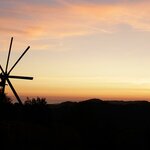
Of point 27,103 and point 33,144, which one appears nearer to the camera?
point 33,144

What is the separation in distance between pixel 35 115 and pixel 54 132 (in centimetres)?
1019

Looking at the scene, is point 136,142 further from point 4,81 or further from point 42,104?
point 4,81

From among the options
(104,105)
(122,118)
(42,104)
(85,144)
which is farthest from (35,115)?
(104,105)

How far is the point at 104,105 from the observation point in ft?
258

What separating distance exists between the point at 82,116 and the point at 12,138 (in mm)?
16116

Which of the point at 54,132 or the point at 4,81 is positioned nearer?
the point at 54,132

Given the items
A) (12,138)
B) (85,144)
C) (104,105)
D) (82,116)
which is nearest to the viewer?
(12,138)

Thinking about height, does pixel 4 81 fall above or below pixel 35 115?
above

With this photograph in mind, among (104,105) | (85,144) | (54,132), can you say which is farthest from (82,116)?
(104,105)

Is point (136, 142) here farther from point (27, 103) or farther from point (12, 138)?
point (12, 138)

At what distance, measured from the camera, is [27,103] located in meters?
45.5

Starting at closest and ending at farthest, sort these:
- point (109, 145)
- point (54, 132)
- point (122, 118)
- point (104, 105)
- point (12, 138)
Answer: point (12, 138)
point (54, 132)
point (109, 145)
point (122, 118)
point (104, 105)

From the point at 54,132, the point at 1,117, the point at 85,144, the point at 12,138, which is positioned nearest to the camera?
the point at 12,138

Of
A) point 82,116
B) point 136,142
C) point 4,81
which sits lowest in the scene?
point 136,142
